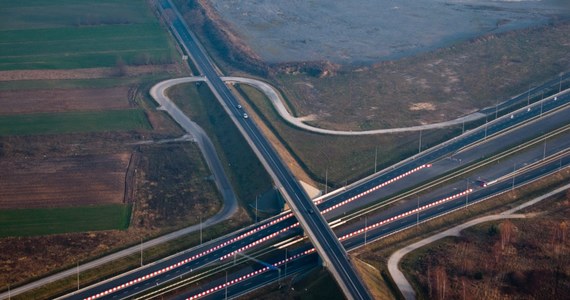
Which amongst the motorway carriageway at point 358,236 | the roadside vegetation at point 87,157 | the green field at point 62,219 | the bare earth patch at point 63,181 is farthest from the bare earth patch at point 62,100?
the motorway carriageway at point 358,236

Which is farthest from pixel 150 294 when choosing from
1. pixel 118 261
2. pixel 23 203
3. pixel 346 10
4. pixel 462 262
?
pixel 346 10

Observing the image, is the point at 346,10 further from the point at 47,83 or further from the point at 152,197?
the point at 152,197

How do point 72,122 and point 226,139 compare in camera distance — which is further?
point 72,122

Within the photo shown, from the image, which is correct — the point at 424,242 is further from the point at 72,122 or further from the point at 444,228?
the point at 72,122

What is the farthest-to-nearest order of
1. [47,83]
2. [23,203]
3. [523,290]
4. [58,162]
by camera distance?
[47,83] → [58,162] → [23,203] → [523,290]

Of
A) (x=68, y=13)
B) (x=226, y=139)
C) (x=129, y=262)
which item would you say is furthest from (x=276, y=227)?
(x=68, y=13)

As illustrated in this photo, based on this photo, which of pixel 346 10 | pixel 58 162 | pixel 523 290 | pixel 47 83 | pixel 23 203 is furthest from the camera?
pixel 346 10
